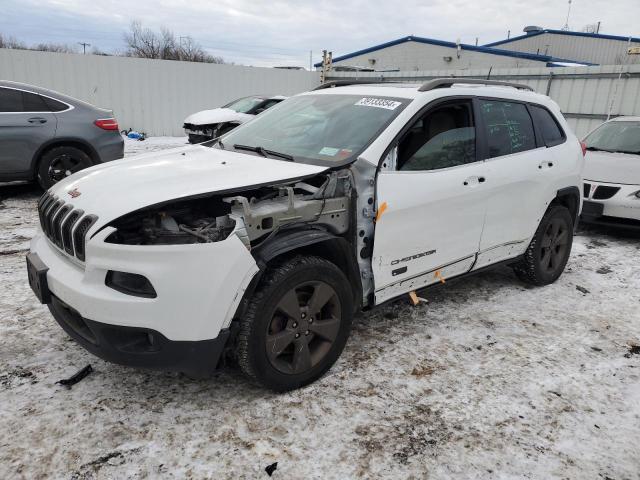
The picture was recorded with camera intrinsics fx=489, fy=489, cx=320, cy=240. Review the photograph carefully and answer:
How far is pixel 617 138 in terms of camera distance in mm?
7164

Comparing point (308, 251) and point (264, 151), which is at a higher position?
point (264, 151)

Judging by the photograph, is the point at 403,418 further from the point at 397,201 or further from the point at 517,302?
the point at 517,302

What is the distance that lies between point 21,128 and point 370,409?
248 inches

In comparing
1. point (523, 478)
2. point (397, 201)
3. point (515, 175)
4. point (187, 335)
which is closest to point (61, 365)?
point (187, 335)

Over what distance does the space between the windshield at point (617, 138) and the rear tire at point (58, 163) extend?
7.50 meters

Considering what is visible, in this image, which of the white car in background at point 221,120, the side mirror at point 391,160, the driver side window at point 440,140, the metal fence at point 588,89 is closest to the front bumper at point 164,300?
the side mirror at point 391,160

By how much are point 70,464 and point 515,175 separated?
141 inches

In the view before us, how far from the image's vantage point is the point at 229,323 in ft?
8.09

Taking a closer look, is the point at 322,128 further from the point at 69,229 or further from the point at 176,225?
the point at 69,229

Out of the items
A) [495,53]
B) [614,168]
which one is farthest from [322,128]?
[495,53]

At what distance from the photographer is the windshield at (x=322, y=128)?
316 centimetres

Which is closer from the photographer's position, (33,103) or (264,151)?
(264,151)

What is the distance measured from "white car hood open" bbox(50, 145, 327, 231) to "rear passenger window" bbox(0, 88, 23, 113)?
15.2 ft

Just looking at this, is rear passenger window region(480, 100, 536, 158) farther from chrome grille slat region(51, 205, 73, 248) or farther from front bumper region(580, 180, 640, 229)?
chrome grille slat region(51, 205, 73, 248)
